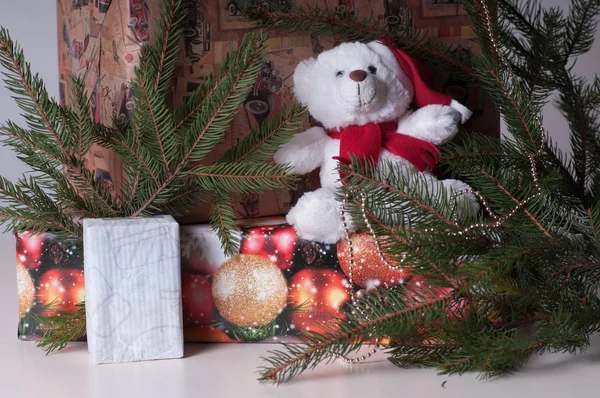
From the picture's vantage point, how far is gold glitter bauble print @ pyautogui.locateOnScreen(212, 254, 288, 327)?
1.08m

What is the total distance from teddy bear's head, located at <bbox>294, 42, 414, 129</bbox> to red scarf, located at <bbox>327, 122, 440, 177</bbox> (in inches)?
0.7

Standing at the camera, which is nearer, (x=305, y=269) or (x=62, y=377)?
(x=62, y=377)

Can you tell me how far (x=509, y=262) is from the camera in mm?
900

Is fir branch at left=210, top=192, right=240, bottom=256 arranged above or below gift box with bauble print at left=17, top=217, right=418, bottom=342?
above

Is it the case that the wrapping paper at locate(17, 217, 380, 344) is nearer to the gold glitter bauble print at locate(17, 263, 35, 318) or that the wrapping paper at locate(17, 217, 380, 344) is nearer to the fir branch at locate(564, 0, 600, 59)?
the gold glitter bauble print at locate(17, 263, 35, 318)

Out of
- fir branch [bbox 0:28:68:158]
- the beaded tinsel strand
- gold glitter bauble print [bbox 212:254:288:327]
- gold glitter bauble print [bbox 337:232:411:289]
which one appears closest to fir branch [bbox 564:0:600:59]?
the beaded tinsel strand

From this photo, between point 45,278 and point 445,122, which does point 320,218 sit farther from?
point 45,278

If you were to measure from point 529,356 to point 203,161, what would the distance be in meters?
0.47

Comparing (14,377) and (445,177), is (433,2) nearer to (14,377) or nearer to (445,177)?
(445,177)

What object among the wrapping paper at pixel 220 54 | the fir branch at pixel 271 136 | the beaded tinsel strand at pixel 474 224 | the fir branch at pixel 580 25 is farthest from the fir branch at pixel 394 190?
the fir branch at pixel 580 25

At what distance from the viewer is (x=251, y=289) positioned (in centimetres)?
108

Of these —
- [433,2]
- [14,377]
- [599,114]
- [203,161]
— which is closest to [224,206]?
[203,161]

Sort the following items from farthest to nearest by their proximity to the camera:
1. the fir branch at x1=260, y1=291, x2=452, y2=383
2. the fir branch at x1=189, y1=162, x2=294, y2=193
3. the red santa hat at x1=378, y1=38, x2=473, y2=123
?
the red santa hat at x1=378, y1=38, x2=473, y2=123
the fir branch at x1=189, y1=162, x2=294, y2=193
the fir branch at x1=260, y1=291, x2=452, y2=383

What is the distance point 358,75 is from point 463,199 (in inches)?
8.1
